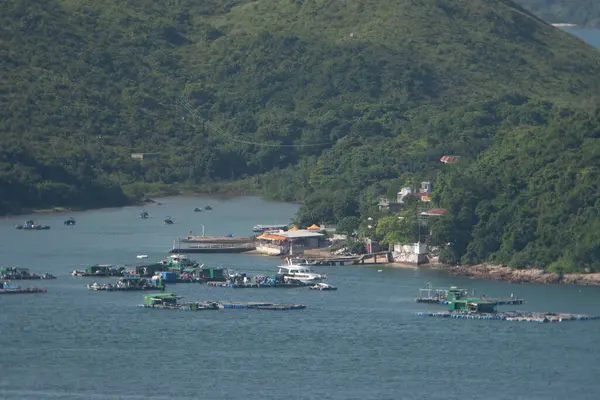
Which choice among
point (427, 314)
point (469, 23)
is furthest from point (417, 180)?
A: point (469, 23)

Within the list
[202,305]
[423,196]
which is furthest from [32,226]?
[202,305]

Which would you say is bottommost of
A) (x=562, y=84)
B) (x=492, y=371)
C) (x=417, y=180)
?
(x=492, y=371)

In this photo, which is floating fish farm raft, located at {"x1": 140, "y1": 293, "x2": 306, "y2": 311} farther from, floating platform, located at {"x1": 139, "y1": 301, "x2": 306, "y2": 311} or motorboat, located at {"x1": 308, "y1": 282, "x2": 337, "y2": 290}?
motorboat, located at {"x1": 308, "y1": 282, "x2": 337, "y2": 290}

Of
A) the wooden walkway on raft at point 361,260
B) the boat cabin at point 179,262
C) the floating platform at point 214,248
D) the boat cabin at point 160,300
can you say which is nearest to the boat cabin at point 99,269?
the boat cabin at point 179,262

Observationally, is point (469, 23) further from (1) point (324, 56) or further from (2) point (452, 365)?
(2) point (452, 365)

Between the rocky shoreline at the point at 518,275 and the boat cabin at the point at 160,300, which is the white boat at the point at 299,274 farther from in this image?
the boat cabin at the point at 160,300

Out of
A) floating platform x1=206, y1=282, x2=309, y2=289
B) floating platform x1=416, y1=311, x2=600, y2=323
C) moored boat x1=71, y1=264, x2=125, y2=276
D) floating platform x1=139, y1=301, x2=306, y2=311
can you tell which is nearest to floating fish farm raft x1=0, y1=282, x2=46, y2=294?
moored boat x1=71, y1=264, x2=125, y2=276

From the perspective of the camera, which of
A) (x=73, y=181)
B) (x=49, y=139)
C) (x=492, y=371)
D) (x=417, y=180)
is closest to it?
(x=492, y=371)
